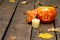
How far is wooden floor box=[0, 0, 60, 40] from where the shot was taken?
7.18 feet

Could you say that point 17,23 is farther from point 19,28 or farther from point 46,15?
point 46,15

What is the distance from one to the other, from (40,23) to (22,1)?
1100mm

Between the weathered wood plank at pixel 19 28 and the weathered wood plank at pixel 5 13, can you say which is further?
the weathered wood plank at pixel 5 13

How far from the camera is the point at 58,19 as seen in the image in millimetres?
2668

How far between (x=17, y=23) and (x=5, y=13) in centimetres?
42

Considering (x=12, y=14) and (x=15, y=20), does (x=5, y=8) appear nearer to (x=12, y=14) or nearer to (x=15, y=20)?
(x=12, y=14)

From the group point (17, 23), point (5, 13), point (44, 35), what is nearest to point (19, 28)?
point (17, 23)

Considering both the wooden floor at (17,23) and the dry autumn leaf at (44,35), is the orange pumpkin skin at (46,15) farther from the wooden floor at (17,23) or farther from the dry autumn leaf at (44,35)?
the dry autumn leaf at (44,35)

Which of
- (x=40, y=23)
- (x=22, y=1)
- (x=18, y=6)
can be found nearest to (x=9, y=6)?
(x=18, y=6)

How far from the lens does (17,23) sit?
252 centimetres

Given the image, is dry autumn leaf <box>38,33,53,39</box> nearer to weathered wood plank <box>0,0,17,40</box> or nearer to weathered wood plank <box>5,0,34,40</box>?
weathered wood plank <box>5,0,34,40</box>

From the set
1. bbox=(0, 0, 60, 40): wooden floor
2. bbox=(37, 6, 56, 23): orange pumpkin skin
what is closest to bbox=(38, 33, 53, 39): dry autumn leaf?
bbox=(0, 0, 60, 40): wooden floor

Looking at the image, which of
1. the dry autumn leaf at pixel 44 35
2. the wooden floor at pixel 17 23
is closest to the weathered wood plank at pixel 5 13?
the wooden floor at pixel 17 23

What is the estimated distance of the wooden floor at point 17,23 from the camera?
219 centimetres
